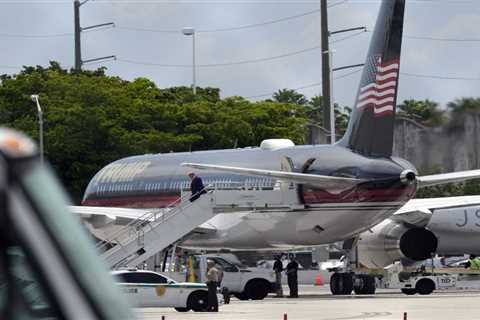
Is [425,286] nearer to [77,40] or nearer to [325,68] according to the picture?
[325,68]

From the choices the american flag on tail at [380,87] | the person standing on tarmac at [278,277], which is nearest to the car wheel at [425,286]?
the person standing on tarmac at [278,277]

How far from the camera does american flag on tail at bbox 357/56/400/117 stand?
36562 millimetres

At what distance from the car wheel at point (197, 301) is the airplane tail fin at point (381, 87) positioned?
7.14 m

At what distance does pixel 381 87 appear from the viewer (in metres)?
36.6

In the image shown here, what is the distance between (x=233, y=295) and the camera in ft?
127

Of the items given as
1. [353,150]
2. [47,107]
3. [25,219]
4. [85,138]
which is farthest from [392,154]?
[25,219]

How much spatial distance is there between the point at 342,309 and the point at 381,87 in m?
8.22

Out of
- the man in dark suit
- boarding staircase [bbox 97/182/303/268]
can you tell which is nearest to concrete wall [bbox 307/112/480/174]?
boarding staircase [bbox 97/182/303/268]

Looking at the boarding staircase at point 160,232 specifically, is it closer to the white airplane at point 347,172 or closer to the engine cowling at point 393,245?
the white airplane at point 347,172

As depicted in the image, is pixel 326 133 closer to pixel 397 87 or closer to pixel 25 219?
pixel 397 87

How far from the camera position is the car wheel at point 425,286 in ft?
133

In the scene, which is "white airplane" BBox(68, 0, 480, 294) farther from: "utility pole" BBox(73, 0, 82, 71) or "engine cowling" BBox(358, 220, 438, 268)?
"utility pole" BBox(73, 0, 82, 71)

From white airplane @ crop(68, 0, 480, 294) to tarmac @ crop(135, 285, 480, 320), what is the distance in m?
2.37

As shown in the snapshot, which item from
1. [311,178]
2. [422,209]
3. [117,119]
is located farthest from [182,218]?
[117,119]
